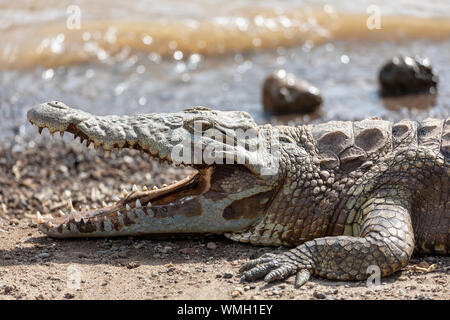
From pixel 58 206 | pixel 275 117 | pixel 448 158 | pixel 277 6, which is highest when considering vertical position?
pixel 277 6

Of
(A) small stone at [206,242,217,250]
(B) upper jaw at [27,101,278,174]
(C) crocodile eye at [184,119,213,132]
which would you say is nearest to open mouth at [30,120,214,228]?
(B) upper jaw at [27,101,278,174]

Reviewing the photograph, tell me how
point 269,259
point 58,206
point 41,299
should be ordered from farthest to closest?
point 58,206, point 269,259, point 41,299

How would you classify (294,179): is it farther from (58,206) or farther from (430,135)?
(58,206)

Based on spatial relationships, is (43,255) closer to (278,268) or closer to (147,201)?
(147,201)

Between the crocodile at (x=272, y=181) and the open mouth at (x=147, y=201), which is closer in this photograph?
the crocodile at (x=272, y=181)

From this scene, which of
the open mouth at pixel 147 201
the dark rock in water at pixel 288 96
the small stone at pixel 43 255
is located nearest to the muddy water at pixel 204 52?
the dark rock in water at pixel 288 96

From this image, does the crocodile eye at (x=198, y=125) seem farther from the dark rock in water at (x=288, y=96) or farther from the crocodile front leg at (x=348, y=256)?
the dark rock in water at (x=288, y=96)

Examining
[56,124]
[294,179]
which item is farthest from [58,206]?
[294,179]

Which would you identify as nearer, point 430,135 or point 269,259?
point 269,259
